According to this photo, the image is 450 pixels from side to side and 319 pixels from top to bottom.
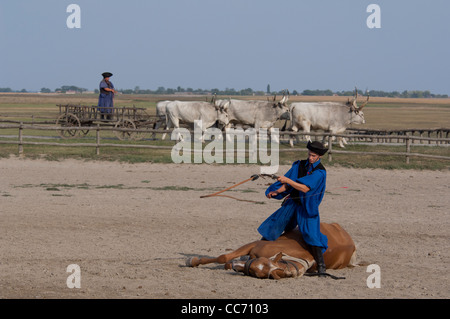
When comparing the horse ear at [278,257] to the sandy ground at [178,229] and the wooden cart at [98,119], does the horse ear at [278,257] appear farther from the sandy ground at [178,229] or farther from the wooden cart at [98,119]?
the wooden cart at [98,119]

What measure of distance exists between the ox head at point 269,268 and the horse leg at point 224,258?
0.53ft

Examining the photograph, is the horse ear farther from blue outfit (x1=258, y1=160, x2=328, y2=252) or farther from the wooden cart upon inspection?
→ the wooden cart

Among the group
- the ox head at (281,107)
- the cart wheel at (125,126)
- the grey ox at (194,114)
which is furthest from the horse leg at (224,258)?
the ox head at (281,107)

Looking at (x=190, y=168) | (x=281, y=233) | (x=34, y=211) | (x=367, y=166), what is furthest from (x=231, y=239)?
(x=367, y=166)

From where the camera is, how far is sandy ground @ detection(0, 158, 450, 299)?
7.47 meters

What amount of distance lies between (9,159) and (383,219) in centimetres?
1230

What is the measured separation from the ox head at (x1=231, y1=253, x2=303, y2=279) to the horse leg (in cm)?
16

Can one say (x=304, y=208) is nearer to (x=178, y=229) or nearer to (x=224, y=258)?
(x=224, y=258)

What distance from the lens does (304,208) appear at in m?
7.79

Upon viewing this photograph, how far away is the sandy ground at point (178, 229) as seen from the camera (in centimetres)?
747

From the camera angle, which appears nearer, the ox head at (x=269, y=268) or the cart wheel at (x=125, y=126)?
the ox head at (x=269, y=268)

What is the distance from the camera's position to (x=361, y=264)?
8.59 metres

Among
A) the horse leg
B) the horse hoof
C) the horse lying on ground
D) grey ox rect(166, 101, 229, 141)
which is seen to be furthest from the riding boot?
grey ox rect(166, 101, 229, 141)
